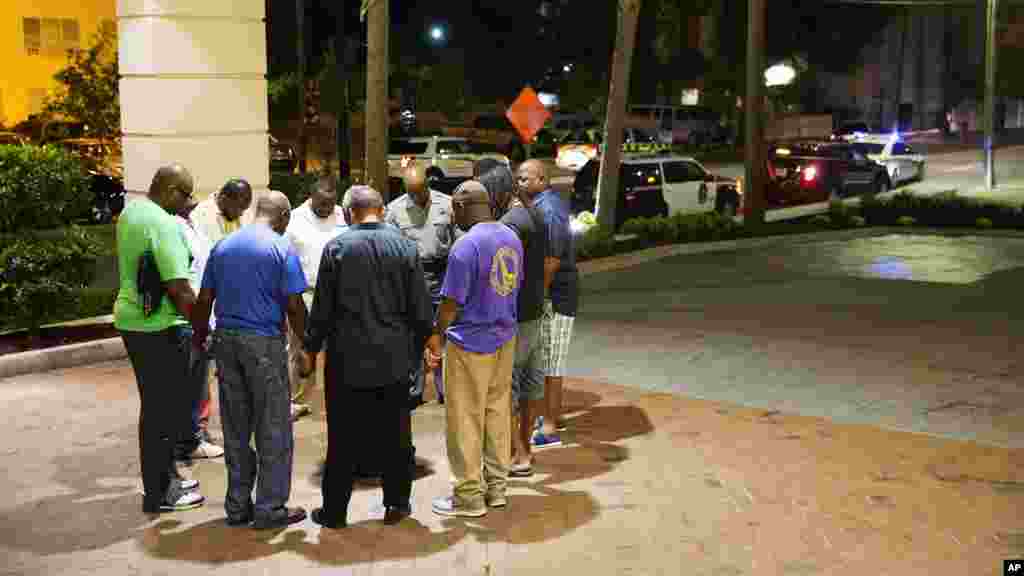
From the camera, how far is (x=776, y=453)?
29.0 ft

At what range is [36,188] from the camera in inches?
461

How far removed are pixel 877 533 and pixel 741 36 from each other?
5076 centimetres

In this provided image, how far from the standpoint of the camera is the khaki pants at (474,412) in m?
7.41

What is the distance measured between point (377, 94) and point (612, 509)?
11.1 meters

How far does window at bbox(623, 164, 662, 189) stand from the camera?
2411cm

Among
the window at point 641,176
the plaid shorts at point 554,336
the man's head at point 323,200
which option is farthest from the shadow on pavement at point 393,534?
the window at point 641,176

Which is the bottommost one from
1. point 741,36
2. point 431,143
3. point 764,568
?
point 764,568

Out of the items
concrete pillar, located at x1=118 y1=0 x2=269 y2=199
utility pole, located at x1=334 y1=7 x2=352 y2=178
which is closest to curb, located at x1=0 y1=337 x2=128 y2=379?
concrete pillar, located at x1=118 y1=0 x2=269 y2=199

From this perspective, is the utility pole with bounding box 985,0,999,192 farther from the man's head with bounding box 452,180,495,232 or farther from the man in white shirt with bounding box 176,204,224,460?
the man's head with bounding box 452,180,495,232

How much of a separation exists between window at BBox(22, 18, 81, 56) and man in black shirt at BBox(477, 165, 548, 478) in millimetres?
30733

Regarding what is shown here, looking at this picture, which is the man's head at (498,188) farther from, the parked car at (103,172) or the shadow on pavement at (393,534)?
the parked car at (103,172)

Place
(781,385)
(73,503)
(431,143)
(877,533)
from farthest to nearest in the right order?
1. (431,143)
2. (781,385)
3. (73,503)
4. (877,533)

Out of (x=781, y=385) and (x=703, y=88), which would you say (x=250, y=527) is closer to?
(x=781, y=385)

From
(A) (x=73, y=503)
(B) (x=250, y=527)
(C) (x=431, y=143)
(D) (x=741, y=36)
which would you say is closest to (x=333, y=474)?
(B) (x=250, y=527)
